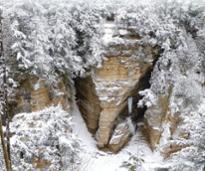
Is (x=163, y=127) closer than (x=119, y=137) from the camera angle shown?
Yes

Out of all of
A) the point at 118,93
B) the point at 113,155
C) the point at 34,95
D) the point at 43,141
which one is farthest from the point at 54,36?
the point at 113,155

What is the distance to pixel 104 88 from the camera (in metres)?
7.23

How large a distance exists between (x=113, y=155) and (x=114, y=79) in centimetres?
123

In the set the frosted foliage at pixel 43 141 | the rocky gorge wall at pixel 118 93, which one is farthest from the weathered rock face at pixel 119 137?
the frosted foliage at pixel 43 141

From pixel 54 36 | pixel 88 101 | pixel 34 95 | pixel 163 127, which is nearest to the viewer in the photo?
pixel 34 95

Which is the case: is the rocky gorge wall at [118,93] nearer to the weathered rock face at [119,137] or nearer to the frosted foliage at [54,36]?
the weathered rock face at [119,137]

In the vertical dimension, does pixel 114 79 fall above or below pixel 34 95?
above

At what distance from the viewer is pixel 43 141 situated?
594cm

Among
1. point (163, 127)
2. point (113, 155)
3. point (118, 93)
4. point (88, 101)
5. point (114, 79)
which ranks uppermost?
point (114, 79)

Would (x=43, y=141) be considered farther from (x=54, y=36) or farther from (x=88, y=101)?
(x=54, y=36)

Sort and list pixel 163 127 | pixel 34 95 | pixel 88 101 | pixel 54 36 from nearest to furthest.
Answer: pixel 34 95
pixel 54 36
pixel 163 127
pixel 88 101

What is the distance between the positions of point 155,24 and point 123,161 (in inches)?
89.2

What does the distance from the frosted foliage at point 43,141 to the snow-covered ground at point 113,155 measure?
2.08 feet

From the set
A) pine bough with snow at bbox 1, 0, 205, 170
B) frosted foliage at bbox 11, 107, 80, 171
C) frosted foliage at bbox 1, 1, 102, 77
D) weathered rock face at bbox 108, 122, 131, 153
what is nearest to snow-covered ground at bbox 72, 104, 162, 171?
weathered rock face at bbox 108, 122, 131, 153
